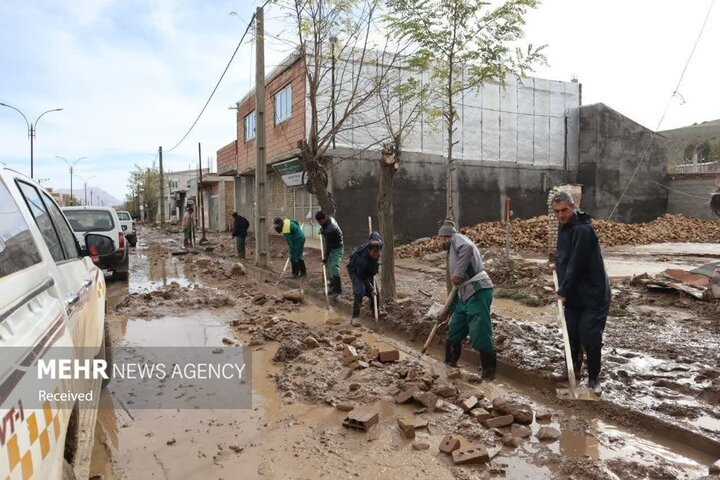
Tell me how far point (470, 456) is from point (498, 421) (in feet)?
2.08

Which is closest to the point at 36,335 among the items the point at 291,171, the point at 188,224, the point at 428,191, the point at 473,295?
the point at 473,295

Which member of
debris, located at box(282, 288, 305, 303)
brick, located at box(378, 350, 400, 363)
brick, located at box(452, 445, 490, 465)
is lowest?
brick, located at box(452, 445, 490, 465)

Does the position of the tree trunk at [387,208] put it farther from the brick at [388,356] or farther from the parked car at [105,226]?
the parked car at [105,226]

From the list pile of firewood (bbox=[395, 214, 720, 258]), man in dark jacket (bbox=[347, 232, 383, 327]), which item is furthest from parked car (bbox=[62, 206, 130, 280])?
pile of firewood (bbox=[395, 214, 720, 258])

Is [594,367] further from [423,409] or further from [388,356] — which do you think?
[388,356]

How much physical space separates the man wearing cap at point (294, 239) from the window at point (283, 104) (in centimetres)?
717

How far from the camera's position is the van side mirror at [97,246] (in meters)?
3.97

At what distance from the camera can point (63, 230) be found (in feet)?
11.4

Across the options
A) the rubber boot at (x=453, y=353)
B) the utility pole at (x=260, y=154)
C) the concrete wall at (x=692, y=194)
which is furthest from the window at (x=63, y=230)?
the concrete wall at (x=692, y=194)

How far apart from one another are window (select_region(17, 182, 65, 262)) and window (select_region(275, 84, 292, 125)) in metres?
A: 14.9

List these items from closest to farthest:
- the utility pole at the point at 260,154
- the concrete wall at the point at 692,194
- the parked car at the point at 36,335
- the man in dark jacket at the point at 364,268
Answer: the parked car at the point at 36,335, the man in dark jacket at the point at 364,268, the utility pole at the point at 260,154, the concrete wall at the point at 692,194

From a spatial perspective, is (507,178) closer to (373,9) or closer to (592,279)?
(373,9)

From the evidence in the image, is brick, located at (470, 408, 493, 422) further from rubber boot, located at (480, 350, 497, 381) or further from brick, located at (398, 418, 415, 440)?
rubber boot, located at (480, 350, 497, 381)

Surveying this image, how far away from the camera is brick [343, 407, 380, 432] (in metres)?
3.87
